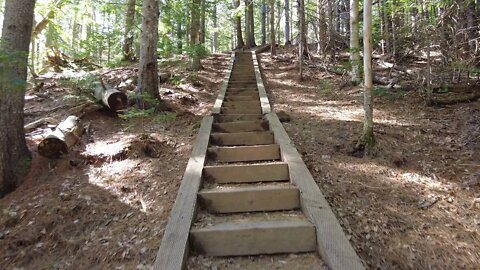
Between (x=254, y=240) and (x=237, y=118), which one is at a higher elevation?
(x=237, y=118)

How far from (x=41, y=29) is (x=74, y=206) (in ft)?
38.9

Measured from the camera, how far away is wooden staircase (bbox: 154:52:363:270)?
313 centimetres

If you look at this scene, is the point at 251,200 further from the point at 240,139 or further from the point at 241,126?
the point at 241,126

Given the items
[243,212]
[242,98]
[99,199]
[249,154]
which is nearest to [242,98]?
[242,98]

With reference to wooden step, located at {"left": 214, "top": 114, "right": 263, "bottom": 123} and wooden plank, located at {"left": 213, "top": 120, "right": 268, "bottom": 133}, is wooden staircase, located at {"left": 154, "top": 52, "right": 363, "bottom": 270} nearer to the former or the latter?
wooden plank, located at {"left": 213, "top": 120, "right": 268, "bottom": 133}

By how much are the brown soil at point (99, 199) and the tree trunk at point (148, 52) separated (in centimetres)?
87

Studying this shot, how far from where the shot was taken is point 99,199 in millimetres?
4395

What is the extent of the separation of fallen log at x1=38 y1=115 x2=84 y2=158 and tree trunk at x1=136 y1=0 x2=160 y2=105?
181 centimetres

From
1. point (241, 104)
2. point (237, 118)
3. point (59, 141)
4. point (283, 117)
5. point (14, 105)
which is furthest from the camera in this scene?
point (241, 104)

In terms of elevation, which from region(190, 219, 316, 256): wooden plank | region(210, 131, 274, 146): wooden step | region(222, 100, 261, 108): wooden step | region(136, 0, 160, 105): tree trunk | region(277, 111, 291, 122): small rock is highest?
region(136, 0, 160, 105): tree trunk

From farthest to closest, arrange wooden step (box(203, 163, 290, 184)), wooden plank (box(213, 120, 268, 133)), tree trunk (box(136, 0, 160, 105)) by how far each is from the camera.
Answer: tree trunk (box(136, 0, 160, 105)), wooden plank (box(213, 120, 268, 133)), wooden step (box(203, 163, 290, 184))

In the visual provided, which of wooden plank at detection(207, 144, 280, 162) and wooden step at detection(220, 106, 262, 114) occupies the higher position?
wooden step at detection(220, 106, 262, 114)

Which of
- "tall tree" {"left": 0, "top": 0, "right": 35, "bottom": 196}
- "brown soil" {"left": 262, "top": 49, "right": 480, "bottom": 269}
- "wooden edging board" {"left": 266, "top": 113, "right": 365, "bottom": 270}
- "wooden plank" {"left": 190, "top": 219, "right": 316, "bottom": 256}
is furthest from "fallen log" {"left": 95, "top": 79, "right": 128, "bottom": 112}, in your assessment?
"wooden plank" {"left": 190, "top": 219, "right": 316, "bottom": 256}

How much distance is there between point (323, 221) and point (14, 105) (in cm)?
470
